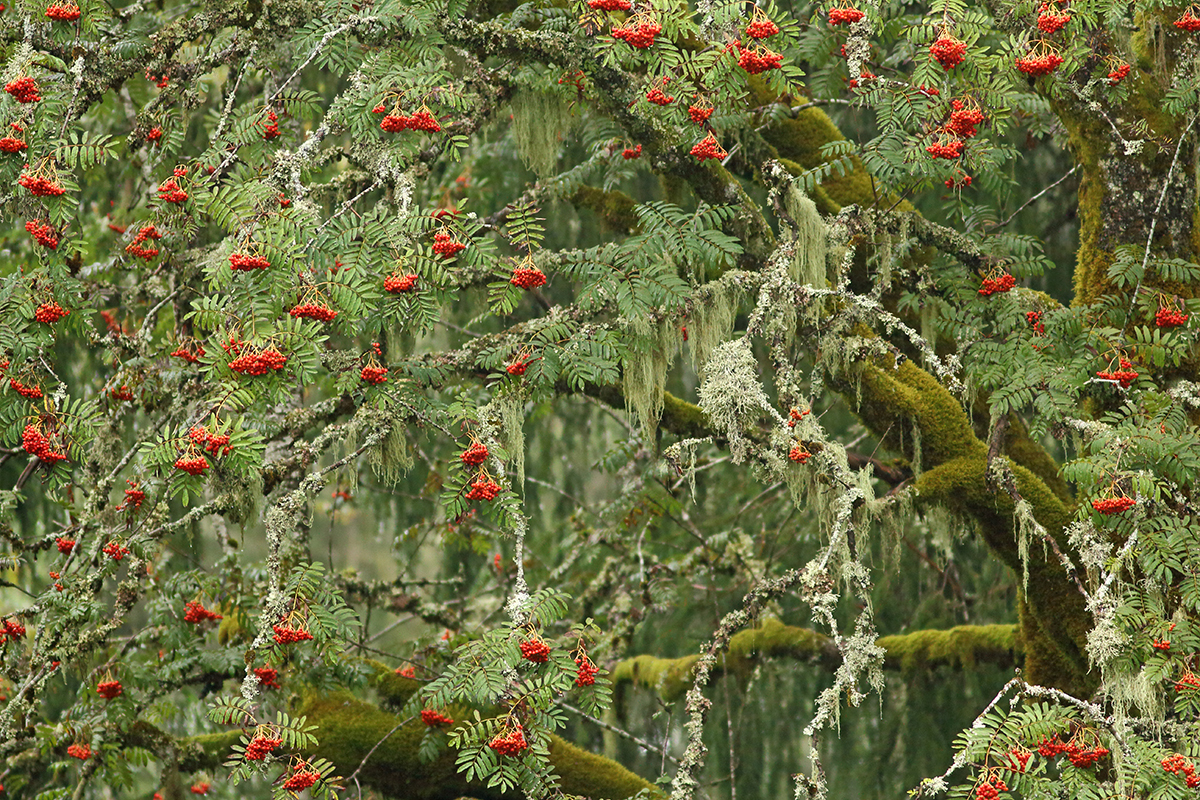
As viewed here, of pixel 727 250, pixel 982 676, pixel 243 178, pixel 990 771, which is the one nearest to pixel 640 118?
pixel 727 250

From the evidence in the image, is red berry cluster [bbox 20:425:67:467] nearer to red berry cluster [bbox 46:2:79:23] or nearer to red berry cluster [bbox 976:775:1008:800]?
red berry cluster [bbox 46:2:79:23]

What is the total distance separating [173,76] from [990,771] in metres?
3.07

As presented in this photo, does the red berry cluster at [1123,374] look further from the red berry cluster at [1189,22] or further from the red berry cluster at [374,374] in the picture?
the red berry cluster at [374,374]

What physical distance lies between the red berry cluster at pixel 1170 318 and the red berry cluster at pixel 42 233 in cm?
337

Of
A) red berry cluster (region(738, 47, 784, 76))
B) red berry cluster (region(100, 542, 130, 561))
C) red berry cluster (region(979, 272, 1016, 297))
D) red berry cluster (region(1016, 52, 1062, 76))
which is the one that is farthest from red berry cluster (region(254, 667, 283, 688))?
red berry cluster (region(1016, 52, 1062, 76))

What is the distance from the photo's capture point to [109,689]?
442cm

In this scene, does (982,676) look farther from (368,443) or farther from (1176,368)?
(368,443)

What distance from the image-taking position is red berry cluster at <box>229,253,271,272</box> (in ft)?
9.52

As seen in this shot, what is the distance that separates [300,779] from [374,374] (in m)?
1.11

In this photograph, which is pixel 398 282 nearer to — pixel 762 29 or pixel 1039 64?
pixel 762 29

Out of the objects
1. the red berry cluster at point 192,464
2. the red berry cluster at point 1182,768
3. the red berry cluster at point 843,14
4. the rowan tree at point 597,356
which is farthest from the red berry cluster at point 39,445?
the red berry cluster at point 1182,768

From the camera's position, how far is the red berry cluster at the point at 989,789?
2811 millimetres

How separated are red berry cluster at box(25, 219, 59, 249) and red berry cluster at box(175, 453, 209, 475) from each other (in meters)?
0.92

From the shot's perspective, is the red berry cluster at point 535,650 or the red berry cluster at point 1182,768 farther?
the red berry cluster at point 535,650
